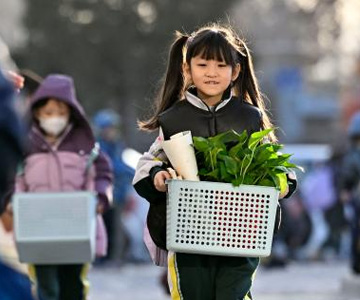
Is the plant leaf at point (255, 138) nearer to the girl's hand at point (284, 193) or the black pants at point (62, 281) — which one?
the girl's hand at point (284, 193)

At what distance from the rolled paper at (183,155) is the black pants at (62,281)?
88.7 inches

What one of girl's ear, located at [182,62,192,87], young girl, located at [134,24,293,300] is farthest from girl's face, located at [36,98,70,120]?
girl's ear, located at [182,62,192,87]

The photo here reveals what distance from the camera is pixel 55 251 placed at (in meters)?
8.78

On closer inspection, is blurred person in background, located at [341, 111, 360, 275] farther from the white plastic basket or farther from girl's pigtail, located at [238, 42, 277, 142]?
the white plastic basket

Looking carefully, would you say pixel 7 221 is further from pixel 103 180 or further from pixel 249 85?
pixel 249 85

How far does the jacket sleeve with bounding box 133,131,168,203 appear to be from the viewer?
7000 millimetres

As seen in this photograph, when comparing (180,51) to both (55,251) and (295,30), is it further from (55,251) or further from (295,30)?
(295,30)

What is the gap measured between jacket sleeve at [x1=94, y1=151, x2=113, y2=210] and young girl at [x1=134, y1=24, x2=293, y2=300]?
5.93 ft

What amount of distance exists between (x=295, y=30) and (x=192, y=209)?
6817cm

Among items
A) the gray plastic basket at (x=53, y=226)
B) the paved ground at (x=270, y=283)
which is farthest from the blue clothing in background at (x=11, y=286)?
the paved ground at (x=270, y=283)

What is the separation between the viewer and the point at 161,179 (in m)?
6.85

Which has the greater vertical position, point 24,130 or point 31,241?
point 24,130

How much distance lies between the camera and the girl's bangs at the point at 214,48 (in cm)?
715

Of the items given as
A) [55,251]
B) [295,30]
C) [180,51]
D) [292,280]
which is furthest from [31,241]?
[295,30]
